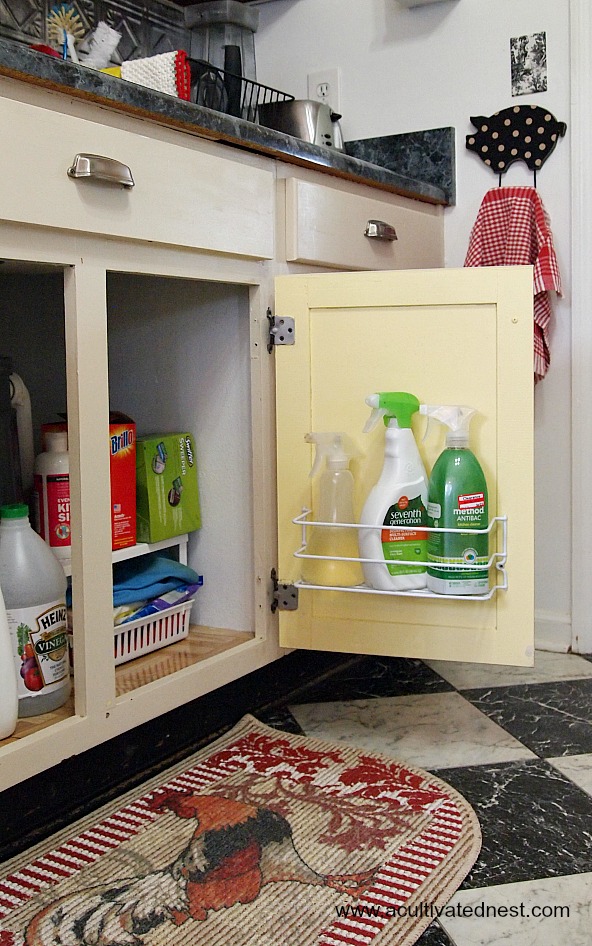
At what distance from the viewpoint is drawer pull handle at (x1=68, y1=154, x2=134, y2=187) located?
1.12 meters

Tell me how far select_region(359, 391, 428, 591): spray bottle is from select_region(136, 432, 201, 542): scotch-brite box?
0.37 meters

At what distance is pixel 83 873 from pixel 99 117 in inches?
37.0

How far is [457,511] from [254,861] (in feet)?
1.72

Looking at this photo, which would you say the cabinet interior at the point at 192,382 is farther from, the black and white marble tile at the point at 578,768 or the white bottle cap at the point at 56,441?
the black and white marble tile at the point at 578,768

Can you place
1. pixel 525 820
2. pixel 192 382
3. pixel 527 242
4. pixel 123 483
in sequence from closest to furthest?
pixel 525 820, pixel 123 483, pixel 192 382, pixel 527 242

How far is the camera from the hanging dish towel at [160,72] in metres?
1.62

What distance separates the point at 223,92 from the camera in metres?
2.06

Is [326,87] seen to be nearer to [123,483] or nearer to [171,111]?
[171,111]

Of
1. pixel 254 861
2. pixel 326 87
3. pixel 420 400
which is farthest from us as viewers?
pixel 326 87

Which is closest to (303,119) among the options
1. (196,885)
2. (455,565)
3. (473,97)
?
(473,97)

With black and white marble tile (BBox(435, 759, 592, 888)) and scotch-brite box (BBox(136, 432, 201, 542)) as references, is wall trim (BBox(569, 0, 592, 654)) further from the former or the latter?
scotch-brite box (BBox(136, 432, 201, 542))

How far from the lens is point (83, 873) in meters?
1.12

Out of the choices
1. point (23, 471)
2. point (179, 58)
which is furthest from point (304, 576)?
point (179, 58)

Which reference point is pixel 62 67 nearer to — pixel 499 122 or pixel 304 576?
pixel 304 576
